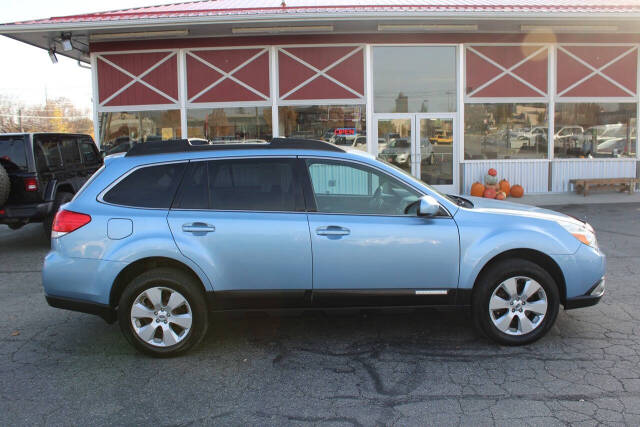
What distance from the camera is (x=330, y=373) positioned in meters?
4.19

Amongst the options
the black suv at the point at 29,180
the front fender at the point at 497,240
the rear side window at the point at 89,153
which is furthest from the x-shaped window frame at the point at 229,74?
the front fender at the point at 497,240

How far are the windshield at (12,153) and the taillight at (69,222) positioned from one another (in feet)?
16.3

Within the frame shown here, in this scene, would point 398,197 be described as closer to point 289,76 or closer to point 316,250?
point 316,250

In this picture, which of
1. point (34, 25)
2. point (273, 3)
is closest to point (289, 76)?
point (273, 3)

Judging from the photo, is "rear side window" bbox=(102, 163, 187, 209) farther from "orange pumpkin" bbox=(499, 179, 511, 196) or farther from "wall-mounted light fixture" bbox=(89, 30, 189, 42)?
"orange pumpkin" bbox=(499, 179, 511, 196)

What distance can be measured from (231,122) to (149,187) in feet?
32.4

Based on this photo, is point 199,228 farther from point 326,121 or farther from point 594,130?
point 594,130

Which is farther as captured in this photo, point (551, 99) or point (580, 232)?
point (551, 99)

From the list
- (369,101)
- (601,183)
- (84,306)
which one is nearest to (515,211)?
(84,306)

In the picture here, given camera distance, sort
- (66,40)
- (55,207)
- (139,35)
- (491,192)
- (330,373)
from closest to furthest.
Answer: (330,373) → (55,207) → (66,40) → (139,35) → (491,192)

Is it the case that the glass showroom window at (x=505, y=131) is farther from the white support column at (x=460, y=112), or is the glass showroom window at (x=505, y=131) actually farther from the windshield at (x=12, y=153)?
the windshield at (x=12, y=153)

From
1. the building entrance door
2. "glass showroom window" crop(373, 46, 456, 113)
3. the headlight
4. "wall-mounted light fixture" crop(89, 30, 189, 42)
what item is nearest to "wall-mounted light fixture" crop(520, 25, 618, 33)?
"glass showroom window" crop(373, 46, 456, 113)

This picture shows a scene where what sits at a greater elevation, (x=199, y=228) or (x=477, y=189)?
(x=199, y=228)

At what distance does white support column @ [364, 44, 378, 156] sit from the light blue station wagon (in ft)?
31.6
